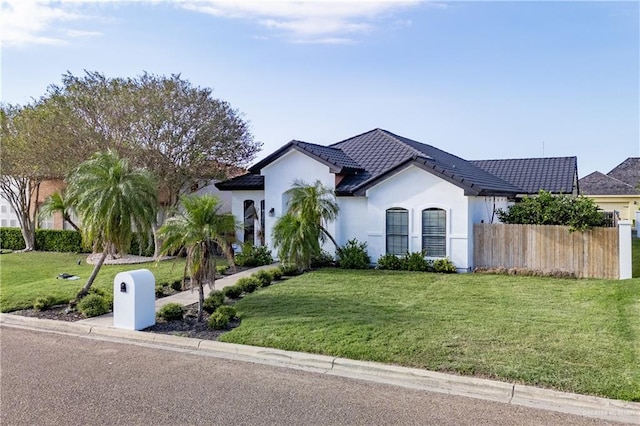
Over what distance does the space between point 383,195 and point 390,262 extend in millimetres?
2390

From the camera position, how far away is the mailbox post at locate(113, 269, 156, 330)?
9.49 m

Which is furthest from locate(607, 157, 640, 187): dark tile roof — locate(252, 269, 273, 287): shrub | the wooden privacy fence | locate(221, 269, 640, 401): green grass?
locate(252, 269, 273, 287): shrub

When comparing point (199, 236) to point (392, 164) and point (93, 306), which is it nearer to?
point (93, 306)

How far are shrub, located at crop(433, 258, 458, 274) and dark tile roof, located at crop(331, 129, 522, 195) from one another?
234 cm

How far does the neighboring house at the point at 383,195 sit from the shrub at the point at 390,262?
47cm

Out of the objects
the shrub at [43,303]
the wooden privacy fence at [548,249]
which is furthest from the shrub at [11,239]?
the wooden privacy fence at [548,249]

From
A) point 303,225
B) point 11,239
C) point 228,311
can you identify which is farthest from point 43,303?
point 11,239

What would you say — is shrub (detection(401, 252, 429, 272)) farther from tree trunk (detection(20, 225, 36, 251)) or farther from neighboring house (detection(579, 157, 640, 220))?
neighboring house (detection(579, 157, 640, 220))

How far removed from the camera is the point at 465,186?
15930 mm

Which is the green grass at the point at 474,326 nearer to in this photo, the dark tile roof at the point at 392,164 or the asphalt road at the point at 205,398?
the asphalt road at the point at 205,398

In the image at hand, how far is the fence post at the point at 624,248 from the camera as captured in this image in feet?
47.0

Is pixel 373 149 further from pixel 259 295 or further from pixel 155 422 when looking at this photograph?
pixel 155 422

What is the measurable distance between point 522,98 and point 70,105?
63.7ft

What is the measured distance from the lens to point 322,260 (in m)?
17.8
